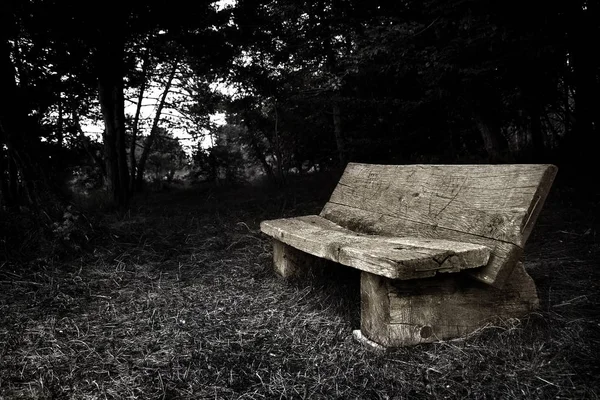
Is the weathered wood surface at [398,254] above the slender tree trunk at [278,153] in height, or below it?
below

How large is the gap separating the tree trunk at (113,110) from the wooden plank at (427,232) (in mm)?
3528

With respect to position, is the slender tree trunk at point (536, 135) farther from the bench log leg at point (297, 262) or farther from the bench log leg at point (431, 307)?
the bench log leg at point (431, 307)

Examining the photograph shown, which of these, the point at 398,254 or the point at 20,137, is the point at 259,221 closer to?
the point at 20,137

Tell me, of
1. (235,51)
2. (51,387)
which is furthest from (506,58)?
(51,387)

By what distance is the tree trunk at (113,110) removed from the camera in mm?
5094

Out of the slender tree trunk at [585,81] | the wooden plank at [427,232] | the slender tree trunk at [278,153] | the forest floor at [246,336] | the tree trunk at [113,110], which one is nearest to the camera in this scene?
the forest floor at [246,336]

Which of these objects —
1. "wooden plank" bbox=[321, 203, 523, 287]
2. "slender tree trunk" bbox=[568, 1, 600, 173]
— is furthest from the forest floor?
"slender tree trunk" bbox=[568, 1, 600, 173]

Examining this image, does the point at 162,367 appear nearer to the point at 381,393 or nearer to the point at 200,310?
the point at 200,310

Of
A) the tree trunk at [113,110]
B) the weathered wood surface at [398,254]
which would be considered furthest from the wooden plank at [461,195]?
the tree trunk at [113,110]

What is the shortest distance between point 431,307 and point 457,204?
0.66 m

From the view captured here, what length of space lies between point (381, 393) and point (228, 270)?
7.72 ft

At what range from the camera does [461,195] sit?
236 centimetres

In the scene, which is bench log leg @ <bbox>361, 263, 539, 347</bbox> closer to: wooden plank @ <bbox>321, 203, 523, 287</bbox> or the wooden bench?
the wooden bench

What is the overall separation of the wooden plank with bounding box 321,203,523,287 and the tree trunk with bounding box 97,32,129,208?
139 inches
